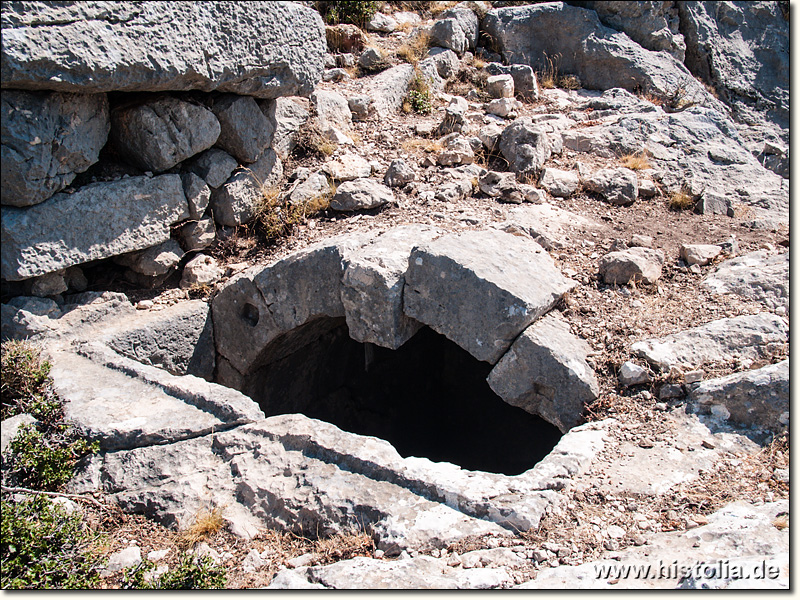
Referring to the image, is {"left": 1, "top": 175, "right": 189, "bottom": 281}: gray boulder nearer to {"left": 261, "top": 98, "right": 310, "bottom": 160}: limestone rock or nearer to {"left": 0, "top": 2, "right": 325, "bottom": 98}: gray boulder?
{"left": 0, "top": 2, "right": 325, "bottom": 98}: gray boulder

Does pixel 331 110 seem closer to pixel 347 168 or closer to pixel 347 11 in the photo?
pixel 347 168

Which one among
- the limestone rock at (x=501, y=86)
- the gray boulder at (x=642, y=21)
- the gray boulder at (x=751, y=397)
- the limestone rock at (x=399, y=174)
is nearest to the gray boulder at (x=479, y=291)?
the gray boulder at (x=751, y=397)

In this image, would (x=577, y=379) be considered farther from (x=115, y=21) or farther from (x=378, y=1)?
(x=378, y=1)

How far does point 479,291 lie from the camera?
4.05m

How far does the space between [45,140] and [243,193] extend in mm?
1486

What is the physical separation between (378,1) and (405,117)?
2.45 metres

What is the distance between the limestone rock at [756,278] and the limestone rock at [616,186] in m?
1.07

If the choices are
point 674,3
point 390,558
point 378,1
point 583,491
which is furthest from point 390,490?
point 674,3

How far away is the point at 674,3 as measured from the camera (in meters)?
8.12

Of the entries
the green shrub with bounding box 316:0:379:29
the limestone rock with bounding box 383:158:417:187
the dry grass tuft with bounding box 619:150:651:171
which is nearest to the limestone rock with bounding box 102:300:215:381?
the limestone rock with bounding box 383:158:417:187

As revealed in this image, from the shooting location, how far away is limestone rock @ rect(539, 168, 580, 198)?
5.41 meters

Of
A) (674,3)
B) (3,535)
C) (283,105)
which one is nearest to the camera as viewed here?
(3,535)

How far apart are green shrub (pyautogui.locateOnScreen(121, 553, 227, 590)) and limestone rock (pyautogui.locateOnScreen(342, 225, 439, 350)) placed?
74.7 inches

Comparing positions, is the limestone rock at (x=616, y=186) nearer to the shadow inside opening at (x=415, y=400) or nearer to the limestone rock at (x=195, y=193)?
the shadow inside opening at (x=415, y=400)
